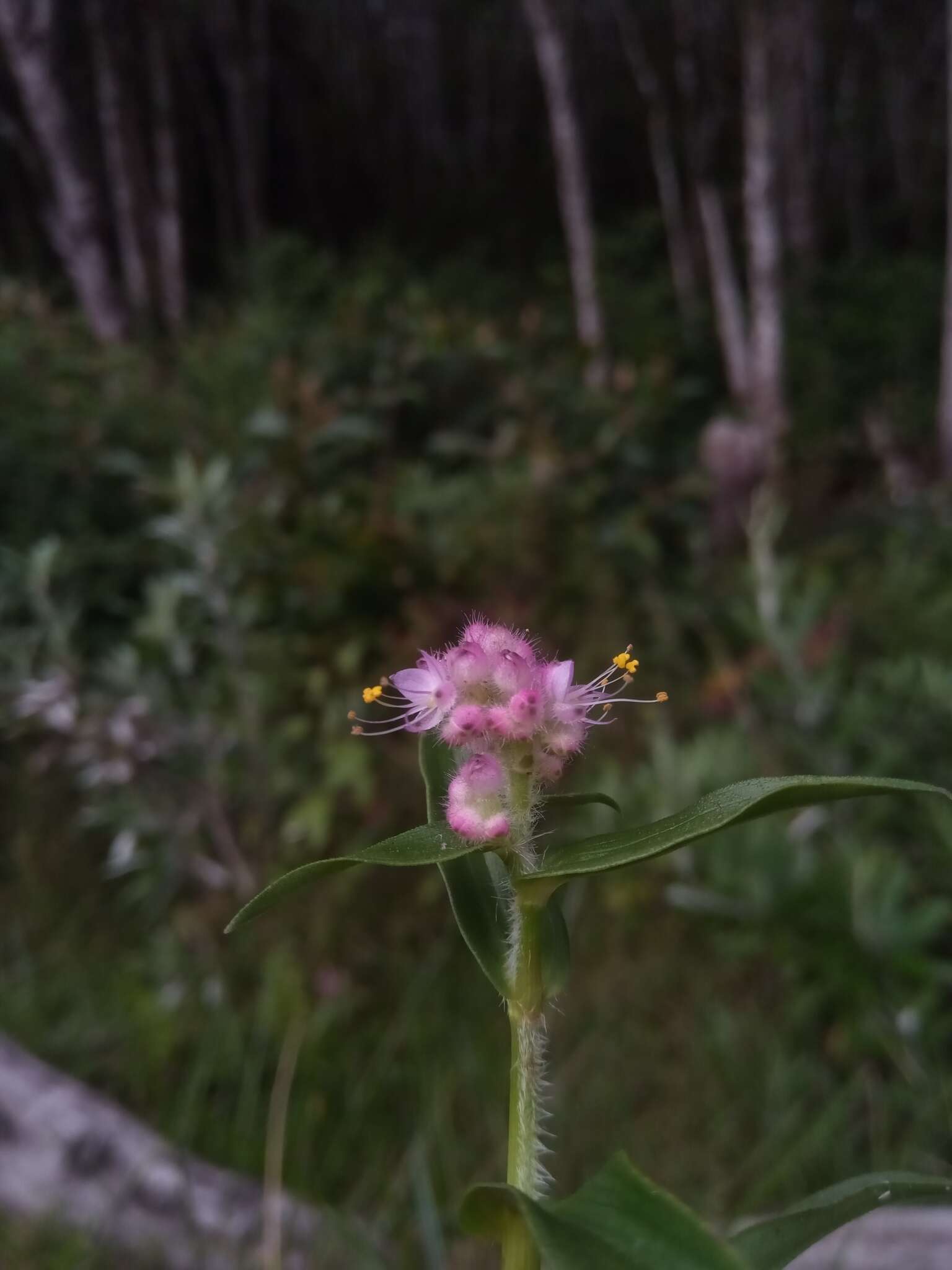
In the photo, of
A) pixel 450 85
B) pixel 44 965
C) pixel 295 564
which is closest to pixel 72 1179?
pixel 44 965

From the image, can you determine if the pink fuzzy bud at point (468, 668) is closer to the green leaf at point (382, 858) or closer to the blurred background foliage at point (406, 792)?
the green leaf at point (382, 858)

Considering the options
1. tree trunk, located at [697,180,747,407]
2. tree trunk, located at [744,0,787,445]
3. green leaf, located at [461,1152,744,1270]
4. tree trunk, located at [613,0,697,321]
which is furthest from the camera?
tree trunk, located at [613,0,697,321]

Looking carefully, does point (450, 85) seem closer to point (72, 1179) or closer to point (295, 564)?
point (295, 564)

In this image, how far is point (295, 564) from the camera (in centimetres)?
186

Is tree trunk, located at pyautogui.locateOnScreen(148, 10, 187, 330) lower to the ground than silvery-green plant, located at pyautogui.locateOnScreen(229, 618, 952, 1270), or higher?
higher

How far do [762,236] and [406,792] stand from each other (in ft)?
9.18

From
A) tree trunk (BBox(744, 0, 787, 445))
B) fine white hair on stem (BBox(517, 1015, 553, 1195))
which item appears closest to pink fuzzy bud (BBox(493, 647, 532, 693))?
fine white hair on stem (BBox(517, 1015, 553, 1195))

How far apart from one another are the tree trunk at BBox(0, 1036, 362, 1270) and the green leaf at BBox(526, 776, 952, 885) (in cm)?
74

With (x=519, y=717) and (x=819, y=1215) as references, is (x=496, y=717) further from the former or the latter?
(x=819, y=1215)

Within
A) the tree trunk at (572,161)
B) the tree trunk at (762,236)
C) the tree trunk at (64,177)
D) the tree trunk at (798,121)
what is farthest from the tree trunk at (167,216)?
the tree trunk at (798,121)

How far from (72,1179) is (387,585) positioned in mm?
1106

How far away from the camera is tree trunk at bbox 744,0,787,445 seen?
3516 mm

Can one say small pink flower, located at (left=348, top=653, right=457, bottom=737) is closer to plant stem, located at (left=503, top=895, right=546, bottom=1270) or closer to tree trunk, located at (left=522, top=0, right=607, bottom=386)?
plant stem, located at (left=503, top=895, right=546, bottom=1270)

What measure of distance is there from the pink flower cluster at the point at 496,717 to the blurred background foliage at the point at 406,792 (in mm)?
182
